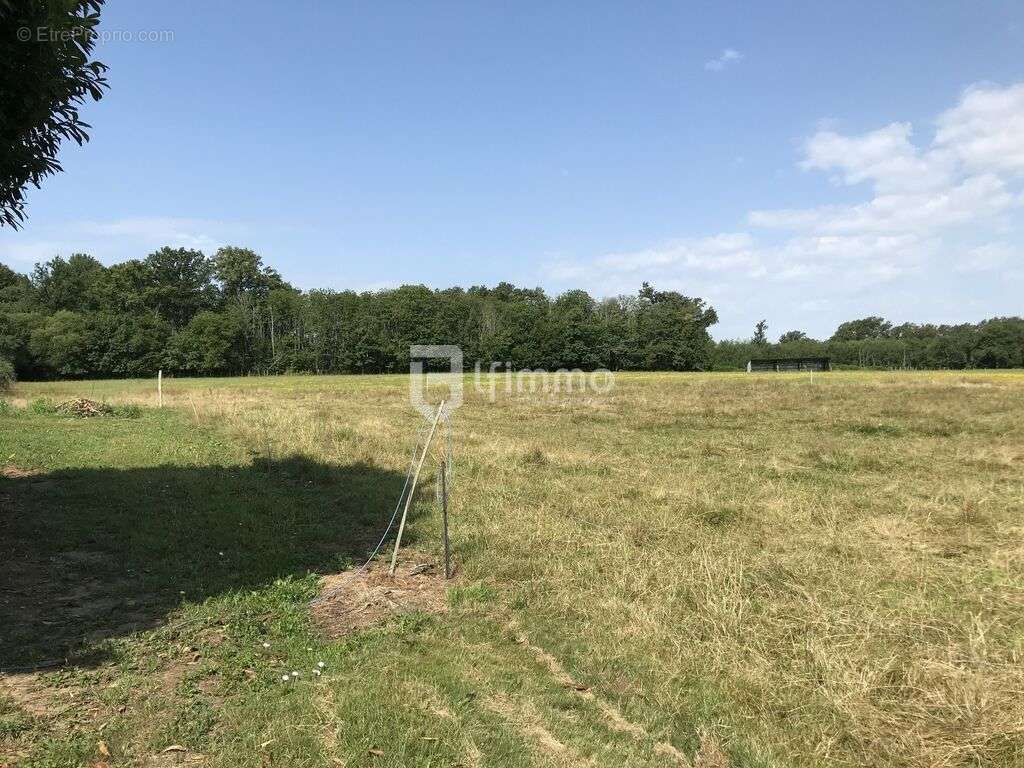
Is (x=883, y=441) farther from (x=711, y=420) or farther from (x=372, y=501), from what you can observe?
(x=372, y=501)

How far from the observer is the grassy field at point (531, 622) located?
12.8 feet

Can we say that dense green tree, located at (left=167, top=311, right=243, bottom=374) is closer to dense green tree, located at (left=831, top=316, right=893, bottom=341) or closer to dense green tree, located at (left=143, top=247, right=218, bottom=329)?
dense green tree, located at (left=143, top=247, right=218, bottom=329)

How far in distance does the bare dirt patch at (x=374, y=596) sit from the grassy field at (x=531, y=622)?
227mm

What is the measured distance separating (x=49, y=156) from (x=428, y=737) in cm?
688

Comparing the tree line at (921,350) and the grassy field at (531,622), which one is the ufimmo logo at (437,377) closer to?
the grassy field at (531,622)

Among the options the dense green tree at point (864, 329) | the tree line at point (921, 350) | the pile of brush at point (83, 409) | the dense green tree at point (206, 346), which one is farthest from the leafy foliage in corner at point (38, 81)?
the dense green tree at point (864, 329)

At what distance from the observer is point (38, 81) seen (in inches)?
220

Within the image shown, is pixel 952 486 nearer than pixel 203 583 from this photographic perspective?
No

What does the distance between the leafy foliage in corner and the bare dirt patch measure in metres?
5.33

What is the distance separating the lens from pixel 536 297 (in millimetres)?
121375

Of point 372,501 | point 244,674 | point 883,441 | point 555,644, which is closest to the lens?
point 244,674

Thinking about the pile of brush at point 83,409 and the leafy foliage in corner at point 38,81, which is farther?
the pile of brush at point 83,409

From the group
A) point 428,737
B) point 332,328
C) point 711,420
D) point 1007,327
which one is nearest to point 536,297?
point 332,328

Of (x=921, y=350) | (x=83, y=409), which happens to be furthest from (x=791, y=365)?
(x=83, y=409)
